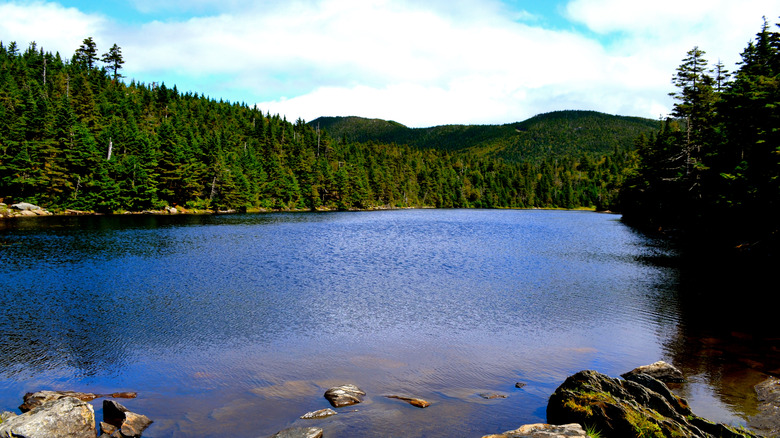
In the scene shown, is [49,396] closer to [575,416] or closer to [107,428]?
[107,428]

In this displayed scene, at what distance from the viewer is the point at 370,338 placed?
17969 mm

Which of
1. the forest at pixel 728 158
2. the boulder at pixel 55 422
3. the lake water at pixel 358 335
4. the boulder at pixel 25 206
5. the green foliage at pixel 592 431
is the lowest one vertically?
the lake water at pixel 358 335

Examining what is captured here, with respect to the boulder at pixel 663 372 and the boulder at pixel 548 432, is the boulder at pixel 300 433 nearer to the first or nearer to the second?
the boulder at pixel 548 432

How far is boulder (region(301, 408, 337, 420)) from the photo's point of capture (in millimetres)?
10961

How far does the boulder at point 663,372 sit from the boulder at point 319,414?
877 cm

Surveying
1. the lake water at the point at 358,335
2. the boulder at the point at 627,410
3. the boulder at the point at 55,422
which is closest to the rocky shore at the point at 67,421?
the boulder at the point at 55,422

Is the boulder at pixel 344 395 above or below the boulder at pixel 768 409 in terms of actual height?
below

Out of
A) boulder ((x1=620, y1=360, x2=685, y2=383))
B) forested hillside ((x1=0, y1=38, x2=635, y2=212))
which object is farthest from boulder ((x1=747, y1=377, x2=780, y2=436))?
forested hillside ((x1=0, y1=38, x2=635, y2=212))

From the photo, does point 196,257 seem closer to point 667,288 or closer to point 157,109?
point 667,288

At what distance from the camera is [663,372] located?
13375 millimetres

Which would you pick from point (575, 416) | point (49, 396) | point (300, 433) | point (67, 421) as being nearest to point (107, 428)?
point (67, 421)

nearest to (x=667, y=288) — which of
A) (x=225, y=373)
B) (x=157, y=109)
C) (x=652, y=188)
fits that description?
(x=225, y=373)

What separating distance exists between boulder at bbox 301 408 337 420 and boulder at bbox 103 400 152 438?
3.73m

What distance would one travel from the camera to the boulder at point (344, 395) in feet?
39.0
